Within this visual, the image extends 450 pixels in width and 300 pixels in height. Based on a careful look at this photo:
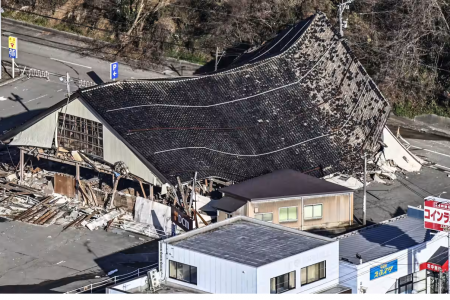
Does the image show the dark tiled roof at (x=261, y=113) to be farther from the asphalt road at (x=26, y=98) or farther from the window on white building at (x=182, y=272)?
the asphalt road at (x=26, y=98)

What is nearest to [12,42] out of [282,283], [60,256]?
[60,256]

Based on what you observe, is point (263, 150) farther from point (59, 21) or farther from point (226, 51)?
point (59, 21)

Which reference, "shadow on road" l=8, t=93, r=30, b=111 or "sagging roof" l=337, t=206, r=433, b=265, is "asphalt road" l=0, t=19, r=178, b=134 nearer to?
"shadow on road" l=8, t=93, r=30, b=111

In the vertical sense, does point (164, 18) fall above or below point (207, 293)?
above

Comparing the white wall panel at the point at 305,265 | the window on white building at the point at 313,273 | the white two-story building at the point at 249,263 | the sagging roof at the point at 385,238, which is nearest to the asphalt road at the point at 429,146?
the sagging roof at the point at 385,238

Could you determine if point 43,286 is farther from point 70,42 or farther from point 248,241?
point 70,42
